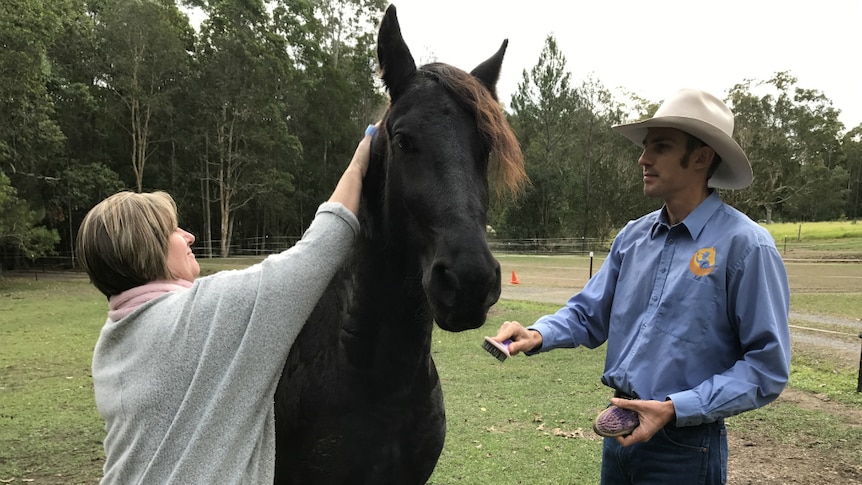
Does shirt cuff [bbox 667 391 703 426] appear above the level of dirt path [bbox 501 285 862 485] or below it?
above

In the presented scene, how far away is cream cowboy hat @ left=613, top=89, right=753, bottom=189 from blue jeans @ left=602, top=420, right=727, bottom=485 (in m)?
0.95

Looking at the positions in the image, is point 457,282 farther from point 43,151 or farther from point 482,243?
point 43,151

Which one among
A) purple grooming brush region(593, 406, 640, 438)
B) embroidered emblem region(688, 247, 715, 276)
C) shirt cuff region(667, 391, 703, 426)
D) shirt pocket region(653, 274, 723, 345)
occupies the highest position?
embroidered emblem region(688, 247, 715, 276)

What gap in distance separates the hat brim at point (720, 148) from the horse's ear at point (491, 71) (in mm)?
682

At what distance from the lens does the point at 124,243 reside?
1.41 meters

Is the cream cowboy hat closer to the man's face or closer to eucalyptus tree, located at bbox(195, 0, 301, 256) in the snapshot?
the man's face

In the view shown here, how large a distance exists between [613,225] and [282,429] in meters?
40.9

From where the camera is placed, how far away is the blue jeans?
1.88m

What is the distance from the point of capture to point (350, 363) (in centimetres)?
216

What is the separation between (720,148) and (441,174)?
3.42 feet

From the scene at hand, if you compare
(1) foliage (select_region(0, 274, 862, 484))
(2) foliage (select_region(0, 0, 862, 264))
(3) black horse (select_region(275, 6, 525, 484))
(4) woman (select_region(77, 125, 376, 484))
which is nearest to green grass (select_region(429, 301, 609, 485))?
(1) foliage (select_region(0, 274, 862, 484))

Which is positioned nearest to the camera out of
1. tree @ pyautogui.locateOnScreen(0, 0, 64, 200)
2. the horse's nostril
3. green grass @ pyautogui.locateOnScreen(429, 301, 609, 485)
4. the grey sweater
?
the grey sweater

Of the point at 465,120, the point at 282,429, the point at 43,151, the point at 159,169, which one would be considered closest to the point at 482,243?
the point at 465,120

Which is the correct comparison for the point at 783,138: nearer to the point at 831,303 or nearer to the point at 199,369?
the point at 831,303
